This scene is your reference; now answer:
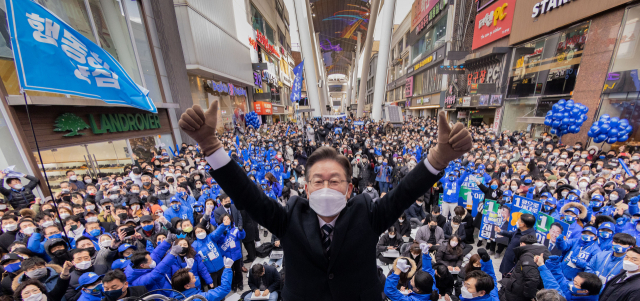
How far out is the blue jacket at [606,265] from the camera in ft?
9.36

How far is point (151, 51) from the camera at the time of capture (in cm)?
1229

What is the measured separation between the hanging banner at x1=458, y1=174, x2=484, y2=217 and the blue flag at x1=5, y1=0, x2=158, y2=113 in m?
7.82

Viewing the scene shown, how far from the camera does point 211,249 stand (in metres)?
4.05

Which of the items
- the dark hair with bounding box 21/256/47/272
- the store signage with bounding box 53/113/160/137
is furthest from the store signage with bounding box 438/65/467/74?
the dark hair with bounding box 21/256/47/272

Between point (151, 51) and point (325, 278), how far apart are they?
15.5 meters

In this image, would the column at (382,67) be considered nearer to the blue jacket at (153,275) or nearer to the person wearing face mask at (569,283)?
the person wearing face mask at (569,283)

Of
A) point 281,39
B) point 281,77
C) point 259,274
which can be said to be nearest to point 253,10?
point 281,77

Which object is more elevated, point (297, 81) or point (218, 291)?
point (297, 81)

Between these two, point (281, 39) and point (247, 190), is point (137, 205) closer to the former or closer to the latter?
point (247, 190)

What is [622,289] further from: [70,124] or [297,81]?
[297,81]

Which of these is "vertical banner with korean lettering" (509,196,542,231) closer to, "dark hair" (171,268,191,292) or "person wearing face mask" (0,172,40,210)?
"dark hair" (171,268,191,292)

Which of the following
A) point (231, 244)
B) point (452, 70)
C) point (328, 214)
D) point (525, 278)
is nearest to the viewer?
point (328, 214)

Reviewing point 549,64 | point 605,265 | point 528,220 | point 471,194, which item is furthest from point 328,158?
point 549,64

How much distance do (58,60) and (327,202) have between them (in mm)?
4651
